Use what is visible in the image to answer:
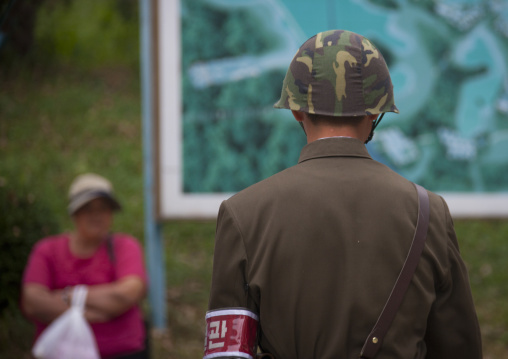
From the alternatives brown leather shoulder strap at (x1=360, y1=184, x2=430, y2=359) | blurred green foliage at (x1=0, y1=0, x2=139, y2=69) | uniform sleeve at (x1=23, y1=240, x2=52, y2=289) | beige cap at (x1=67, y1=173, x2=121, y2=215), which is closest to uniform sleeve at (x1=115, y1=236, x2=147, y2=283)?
beige cap at (x1=67, y1=173, x2=121, y2=215)

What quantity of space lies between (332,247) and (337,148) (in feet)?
0.83

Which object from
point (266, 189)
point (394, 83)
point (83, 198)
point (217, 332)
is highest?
point (394, 83)

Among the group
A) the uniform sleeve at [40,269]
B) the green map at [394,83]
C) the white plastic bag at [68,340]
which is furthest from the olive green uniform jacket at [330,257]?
the green map at [394,83]

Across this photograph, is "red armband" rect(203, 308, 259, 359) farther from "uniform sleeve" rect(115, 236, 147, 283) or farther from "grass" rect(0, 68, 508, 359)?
"grass" rect(0, 68, 508, 359)

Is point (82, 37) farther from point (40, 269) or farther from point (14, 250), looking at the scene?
point (40, 269)

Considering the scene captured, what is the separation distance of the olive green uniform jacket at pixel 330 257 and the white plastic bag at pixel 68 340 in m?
1.91

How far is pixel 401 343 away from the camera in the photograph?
5.26 feet

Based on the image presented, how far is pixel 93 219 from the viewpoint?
371 cm

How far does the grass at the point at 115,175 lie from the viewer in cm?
523

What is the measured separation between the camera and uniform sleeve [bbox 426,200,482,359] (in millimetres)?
1658

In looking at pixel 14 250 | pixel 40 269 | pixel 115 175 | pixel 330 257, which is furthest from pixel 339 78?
pixel 115 175

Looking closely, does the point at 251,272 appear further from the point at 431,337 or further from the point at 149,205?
the point at 149,205

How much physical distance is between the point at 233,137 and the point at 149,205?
28.9 inches

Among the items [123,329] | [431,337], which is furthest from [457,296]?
[123,329]
